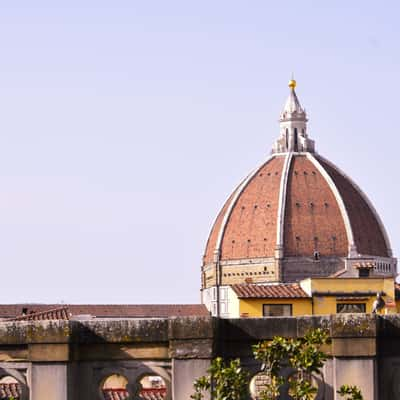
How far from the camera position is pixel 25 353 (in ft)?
27.0

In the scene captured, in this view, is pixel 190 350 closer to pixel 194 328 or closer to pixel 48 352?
pixel 194 328

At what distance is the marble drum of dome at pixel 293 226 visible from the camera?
5064 inches

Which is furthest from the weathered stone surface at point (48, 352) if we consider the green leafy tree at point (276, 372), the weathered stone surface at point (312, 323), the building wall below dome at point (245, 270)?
the building wall below dome at point (245, 270)

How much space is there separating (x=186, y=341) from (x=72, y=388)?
2.08 ft

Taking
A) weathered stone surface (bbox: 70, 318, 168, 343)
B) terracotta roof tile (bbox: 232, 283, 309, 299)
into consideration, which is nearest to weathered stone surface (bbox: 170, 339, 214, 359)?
weathered stone surface (bbox: 70, 318, 168, 343)

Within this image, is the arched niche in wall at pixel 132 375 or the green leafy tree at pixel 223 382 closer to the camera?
the green leafy tree at pixel 223 382

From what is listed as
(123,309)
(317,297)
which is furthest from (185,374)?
(123,309)

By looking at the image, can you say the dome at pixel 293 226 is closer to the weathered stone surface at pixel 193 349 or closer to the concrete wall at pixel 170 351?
A: the concrete wall at pixel 170 351

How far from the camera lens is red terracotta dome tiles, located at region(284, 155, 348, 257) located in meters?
129

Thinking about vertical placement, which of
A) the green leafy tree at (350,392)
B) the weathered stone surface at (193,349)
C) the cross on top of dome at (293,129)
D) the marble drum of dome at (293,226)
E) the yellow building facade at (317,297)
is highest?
the cross on top of dome at (293,129)

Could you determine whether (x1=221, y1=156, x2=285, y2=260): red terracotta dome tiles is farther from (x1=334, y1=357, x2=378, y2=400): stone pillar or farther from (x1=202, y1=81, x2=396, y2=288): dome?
(x1=334, y1=357, x2=378, y2=400): stone pillar

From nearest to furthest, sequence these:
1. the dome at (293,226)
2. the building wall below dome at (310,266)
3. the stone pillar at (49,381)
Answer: the stone pillar at (49,381), the building wall below dome at (310,266), the dome at (293,226)

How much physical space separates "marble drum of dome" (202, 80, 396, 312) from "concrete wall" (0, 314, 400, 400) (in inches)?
4683

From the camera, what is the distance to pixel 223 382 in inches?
297
